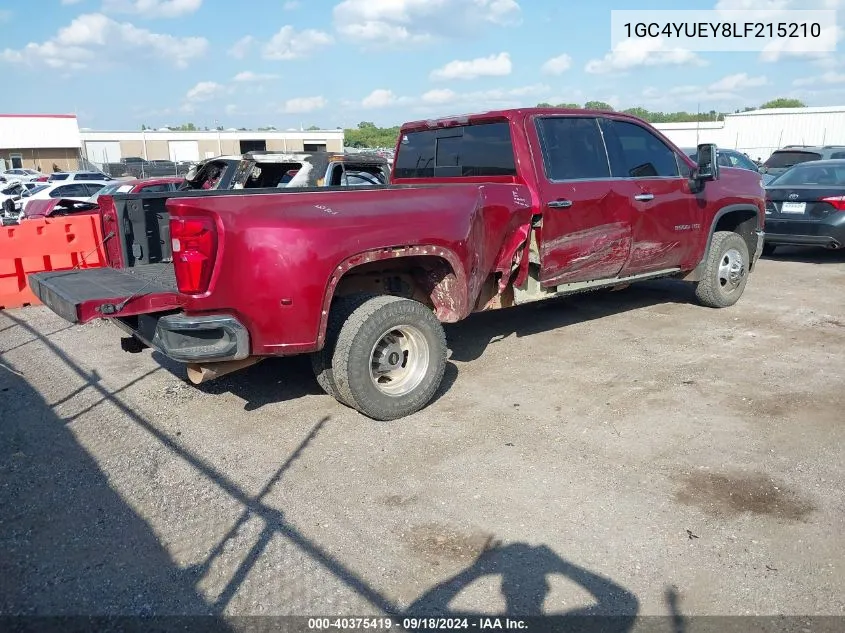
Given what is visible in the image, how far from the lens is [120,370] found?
Result: 5875 millimetres

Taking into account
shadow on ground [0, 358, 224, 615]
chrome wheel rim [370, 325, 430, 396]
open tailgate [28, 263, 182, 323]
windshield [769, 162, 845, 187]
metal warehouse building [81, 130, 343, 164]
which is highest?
metal warehouse building [81, 130, 343, 164]

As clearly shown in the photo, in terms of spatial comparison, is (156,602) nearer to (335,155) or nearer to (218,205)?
(218,205)

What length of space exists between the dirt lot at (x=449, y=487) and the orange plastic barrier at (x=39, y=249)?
263 cm

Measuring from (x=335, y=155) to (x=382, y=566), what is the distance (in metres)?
Result: 5.76

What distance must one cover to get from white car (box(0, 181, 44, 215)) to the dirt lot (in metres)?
18.4

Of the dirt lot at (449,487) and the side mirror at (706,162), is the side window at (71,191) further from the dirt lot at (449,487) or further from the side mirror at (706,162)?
the side mirror at (706,162)

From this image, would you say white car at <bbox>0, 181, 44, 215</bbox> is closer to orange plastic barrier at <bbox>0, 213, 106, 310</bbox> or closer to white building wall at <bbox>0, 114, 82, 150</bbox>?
orange plastic barrier at <bbox>0, 213, 106, 310</bbox>

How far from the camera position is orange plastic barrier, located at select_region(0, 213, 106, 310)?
8.53 meters

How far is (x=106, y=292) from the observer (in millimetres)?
4223

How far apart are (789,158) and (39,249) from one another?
716 inches

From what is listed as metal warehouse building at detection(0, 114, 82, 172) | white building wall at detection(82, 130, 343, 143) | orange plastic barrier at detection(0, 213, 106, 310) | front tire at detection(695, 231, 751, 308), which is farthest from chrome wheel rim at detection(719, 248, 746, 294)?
metal warehouse building at detection(0, 114, 82, 172)

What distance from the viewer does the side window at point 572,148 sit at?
562 centimetres

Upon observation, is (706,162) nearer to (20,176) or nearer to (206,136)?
(20,176)

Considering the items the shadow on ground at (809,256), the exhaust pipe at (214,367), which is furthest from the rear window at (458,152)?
the shadow on ground at (809,256)
